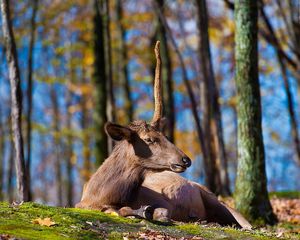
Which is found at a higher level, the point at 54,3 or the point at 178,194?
the point at 54,3

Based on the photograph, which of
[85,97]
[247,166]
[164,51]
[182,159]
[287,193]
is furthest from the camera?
[85,97]

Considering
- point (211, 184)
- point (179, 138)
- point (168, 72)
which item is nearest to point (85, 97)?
point (179, 138)

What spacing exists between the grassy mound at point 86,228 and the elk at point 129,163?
1.40 m

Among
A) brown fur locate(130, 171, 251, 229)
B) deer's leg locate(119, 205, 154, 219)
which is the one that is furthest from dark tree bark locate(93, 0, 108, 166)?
Result: deer's leg locate(119, 205, 154, 219)

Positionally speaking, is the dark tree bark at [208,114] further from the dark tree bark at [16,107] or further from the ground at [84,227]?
the ground at [84,227]

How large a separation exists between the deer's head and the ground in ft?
4.99

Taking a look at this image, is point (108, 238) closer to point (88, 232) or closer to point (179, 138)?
point (88, 232)

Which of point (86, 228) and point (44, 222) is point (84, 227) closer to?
point (86, 228)

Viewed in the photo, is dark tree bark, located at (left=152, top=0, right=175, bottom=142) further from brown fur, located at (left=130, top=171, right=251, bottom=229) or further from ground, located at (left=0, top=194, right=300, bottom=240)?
ground, located at (left=0, top=194, right=300, bottom=240)

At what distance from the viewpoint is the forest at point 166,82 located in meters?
14.9

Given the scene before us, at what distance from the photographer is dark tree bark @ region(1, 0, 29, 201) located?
44.1ft

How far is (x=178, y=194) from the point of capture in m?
12.3

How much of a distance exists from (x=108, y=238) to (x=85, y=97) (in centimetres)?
3459

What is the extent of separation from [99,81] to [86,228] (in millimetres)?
16498
